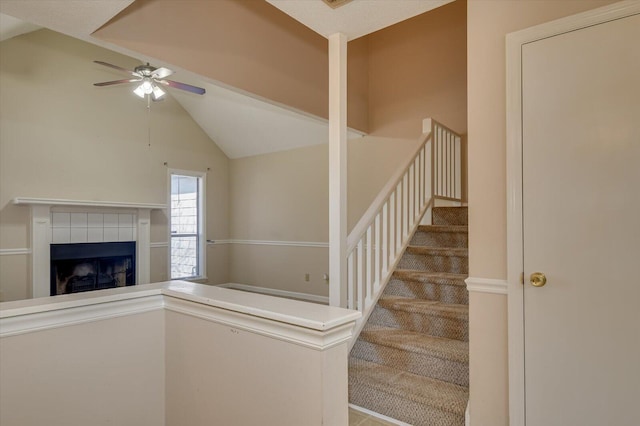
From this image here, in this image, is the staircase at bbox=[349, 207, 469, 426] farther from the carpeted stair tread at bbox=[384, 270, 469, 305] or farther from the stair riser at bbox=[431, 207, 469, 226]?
the stair riser at bbox=[431, 207, 469, 226]

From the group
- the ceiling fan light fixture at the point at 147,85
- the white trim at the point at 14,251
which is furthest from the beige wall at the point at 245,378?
the white trim at the point at 14,251

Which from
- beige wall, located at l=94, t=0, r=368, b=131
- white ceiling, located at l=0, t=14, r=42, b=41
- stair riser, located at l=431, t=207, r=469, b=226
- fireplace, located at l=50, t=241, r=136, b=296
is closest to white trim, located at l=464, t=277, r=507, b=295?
stair riser, located at l=431, t=207, r=469, b=226

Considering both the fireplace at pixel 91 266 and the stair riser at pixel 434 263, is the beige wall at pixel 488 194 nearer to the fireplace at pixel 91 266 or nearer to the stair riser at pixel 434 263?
the stair riser at pixel 434 263

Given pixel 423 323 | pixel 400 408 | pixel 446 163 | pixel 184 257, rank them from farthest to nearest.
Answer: pixel 184 257, pixel 446 163, pixel 423 323, pixel 400 408

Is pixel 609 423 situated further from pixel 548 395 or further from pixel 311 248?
pixel 311 248

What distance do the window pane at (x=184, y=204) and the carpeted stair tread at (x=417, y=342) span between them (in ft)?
15.0

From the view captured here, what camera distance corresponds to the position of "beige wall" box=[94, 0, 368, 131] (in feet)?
8.86

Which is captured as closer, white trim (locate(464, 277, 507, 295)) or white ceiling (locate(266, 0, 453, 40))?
white trim (locate(464, 277, 507, 295))

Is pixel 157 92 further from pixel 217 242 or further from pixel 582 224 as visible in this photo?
pixel 582 224

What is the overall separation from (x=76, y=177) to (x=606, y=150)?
5699 mm

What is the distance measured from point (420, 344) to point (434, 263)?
0.86 meters

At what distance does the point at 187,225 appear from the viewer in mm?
6480

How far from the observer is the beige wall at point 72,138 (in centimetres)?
443

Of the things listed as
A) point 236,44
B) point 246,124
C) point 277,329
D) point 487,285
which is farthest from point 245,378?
point 246,124
